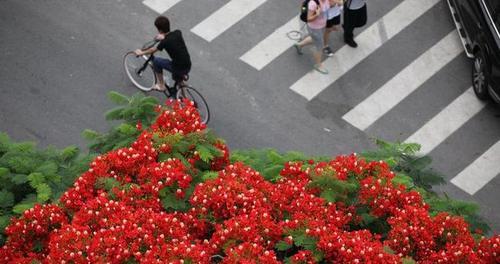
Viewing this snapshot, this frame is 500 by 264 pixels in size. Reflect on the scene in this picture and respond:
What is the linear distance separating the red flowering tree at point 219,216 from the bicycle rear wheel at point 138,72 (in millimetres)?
5514

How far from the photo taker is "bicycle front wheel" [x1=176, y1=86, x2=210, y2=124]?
1198cm

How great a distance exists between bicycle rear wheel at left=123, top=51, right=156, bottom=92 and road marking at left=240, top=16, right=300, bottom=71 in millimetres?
1773

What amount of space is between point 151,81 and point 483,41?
6.05 metres

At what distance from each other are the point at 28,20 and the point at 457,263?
397 inches

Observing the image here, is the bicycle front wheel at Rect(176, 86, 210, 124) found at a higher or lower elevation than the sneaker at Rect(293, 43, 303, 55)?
lower

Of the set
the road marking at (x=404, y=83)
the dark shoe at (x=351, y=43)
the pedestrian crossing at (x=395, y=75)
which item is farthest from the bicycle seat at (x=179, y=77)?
the dark shoe at (x=351, y=43)

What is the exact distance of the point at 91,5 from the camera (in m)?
13.7

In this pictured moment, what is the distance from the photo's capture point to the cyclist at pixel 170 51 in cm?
1112

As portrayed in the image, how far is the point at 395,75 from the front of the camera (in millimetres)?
13117

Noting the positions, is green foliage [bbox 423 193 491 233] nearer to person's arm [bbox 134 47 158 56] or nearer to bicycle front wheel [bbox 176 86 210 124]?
bicycle front wheel [bbox 176 86 210 124]

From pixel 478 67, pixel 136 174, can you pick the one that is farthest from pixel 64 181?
pixel 478 67

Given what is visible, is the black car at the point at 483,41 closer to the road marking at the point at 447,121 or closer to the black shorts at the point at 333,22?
the road marking at the point at 447,121

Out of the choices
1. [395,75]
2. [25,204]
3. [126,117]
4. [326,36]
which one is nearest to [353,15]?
[326,36]

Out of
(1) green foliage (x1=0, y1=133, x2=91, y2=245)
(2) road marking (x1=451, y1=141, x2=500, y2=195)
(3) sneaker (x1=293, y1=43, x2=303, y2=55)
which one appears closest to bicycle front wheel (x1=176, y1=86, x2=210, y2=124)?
(3) sneaker (x1=293, y1=43, x2=303, y2=55)
